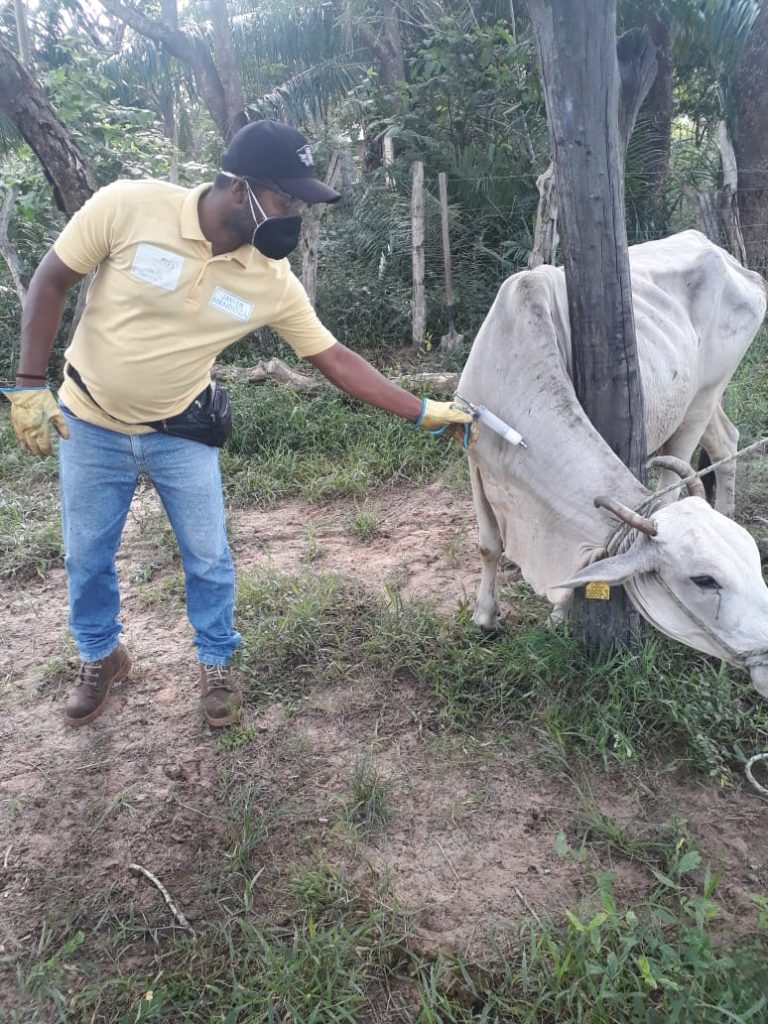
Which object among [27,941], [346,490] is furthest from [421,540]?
[27,941]

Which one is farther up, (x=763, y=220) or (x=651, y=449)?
(x=763, y=220)

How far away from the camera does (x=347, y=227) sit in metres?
8.33

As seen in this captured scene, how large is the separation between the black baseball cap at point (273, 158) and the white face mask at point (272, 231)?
0.15 feet

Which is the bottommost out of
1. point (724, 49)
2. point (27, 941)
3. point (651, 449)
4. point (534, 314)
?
point (27, 941)

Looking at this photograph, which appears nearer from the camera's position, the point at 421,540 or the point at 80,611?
the point at 80,611

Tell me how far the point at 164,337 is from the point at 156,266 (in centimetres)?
22

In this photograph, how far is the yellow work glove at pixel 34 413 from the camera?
96.2 inches

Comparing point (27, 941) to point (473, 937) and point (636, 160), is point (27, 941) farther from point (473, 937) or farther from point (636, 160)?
point (636, 160)

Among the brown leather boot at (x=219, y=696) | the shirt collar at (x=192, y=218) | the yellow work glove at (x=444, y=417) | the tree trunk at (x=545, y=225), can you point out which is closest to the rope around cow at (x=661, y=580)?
the yellow work glove at (x=444, y=417)

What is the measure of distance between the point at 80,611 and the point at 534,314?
6.89 ft

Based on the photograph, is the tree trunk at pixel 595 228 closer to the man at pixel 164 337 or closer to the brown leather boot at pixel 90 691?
the man at pixel 164 337

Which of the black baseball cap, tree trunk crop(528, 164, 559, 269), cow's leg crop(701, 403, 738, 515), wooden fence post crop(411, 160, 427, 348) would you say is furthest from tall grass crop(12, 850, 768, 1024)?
wooden fence post crop(411, 160, 427, 348)

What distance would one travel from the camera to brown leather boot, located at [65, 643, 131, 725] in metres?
2.99

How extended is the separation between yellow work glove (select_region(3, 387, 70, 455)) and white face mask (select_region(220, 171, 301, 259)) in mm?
847
